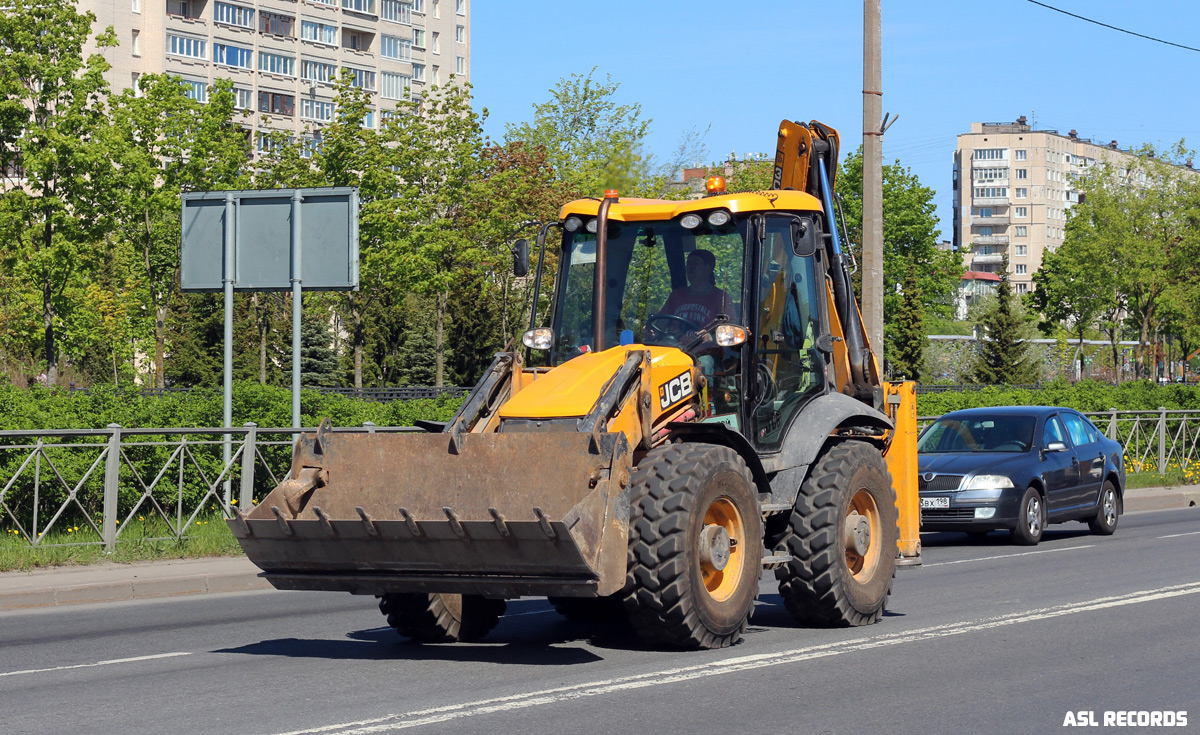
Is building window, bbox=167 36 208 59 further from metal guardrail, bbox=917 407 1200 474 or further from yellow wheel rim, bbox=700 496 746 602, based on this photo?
yellow wheel rim, bbox=700 496 746 602

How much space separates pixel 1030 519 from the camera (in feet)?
58.5

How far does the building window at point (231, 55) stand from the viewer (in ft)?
303

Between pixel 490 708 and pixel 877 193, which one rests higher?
pixel 877 193

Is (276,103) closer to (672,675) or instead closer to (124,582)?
(124,582)

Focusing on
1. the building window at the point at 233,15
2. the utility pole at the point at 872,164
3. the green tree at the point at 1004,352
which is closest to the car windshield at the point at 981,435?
the utility pole at the point at 872,164

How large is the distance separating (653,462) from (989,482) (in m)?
10.5

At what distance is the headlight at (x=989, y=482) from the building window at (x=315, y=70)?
85.9 m

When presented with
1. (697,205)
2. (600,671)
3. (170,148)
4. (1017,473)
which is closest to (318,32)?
(170,148)

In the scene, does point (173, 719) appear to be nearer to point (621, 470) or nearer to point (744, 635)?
point (621, 470)

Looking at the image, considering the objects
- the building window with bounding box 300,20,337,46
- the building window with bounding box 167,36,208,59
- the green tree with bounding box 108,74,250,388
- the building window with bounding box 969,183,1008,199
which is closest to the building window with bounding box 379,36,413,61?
the building window with bounding box 300,20,337,46

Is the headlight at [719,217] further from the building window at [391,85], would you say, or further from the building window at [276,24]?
the building window at [391,85]

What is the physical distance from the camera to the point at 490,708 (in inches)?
276

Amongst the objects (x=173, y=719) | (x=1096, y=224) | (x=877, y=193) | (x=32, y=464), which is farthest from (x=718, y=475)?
(x=1096, y=224)

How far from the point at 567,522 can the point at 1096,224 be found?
64.8m
